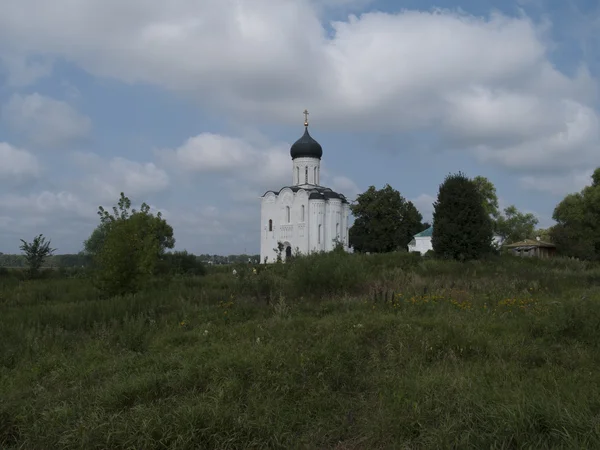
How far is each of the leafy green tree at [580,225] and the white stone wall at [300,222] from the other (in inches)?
865

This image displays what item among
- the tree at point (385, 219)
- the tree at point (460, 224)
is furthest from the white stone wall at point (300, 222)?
the tree at point (460, 224)

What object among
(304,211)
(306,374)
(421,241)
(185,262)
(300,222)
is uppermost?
(304,211)

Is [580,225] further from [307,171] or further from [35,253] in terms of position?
Answer: [35,253]

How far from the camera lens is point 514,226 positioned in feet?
190

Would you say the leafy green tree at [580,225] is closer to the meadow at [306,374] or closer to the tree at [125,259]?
the meadow at [306,374]

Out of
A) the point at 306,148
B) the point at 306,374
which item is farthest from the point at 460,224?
the point at 306,148

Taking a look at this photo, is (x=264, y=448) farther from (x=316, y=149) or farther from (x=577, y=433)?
(x=316, y=149)

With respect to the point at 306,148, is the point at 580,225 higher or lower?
lower

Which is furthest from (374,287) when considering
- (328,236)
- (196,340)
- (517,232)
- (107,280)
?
(517,232)

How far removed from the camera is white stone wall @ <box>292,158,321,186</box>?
55.3 m

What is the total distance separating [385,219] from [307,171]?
1076 centimetres

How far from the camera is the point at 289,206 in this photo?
179 feet

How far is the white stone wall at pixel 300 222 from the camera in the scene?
2069 inches

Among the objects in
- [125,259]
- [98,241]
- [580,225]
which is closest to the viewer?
[125,259]
